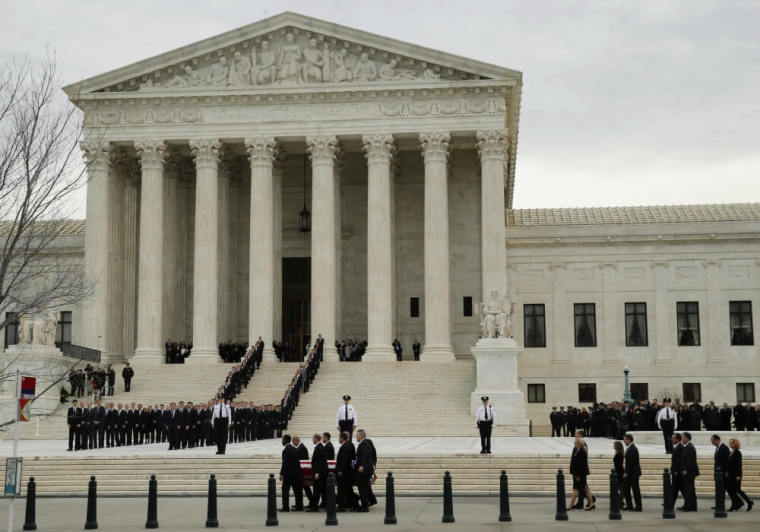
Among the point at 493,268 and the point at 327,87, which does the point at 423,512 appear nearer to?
the point at 493,268

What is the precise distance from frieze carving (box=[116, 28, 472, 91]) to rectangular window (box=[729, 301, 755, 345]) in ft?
62.8

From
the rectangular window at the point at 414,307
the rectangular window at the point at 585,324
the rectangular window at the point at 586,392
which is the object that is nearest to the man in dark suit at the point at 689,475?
the rectangular window at the point at 586,392

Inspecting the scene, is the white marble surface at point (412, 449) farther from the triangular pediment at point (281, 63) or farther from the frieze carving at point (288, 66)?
the frieze carving at point (288, 66)

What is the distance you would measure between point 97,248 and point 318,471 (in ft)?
112

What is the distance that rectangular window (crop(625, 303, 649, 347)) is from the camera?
55812mm

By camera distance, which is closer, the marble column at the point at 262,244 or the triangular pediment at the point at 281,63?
the marble column at the point at 262,244

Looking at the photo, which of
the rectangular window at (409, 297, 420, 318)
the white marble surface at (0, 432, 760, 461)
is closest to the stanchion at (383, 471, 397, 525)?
the white marble surface at (0, 432, 760, 461)

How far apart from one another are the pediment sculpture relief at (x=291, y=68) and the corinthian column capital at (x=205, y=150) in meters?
2.91

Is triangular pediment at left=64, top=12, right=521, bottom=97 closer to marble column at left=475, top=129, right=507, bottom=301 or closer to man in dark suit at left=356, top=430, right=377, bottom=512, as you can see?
marble column at left=475, top=129, right=507, bottom=301

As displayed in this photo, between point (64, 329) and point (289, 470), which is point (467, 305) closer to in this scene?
point (64, 329)

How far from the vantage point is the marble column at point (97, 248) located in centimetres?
5212

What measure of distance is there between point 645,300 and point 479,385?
52.1 feet

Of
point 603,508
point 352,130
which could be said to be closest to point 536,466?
point 603,508

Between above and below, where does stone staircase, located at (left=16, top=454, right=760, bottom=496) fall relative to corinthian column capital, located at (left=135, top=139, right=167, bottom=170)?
below
